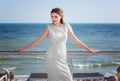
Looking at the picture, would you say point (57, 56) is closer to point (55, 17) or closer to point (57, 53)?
point (57, 53)

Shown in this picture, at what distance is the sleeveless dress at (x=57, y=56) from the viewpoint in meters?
3.28

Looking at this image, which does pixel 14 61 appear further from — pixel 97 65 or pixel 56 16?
pixel 56 16

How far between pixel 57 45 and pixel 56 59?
148mm

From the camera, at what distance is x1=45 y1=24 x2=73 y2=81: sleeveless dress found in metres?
3.28

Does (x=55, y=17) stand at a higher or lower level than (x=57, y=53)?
higher

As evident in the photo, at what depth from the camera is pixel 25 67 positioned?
2036 cm

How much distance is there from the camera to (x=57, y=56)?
328cm

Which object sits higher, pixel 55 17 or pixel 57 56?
pixel 55 17

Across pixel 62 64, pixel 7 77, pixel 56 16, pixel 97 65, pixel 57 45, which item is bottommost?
pixel 97 65

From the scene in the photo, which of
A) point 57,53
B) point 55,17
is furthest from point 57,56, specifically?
point 55,17

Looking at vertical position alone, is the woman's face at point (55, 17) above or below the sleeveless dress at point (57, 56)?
above

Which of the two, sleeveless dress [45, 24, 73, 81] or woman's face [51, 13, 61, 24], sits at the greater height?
woman's face [51, 13, 61, 24]

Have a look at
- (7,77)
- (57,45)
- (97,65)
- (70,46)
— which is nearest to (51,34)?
(57,45)

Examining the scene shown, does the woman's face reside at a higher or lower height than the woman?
higher
